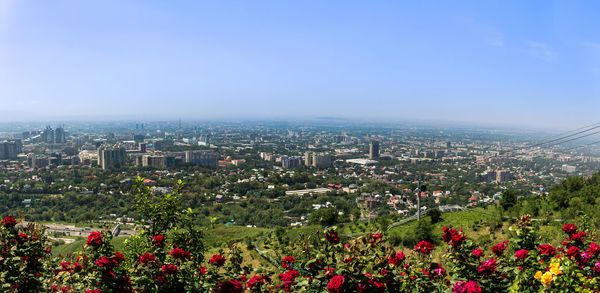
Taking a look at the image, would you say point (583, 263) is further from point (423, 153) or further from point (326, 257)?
point (423, 153)

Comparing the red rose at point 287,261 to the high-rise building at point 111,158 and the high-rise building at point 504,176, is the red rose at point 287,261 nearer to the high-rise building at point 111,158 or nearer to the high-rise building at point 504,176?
the high-rise building at point 504,176

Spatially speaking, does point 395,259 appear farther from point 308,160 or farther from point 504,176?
point 308,160

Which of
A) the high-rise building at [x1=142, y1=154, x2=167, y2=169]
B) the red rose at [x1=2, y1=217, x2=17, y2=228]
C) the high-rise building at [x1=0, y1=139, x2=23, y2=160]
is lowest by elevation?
the high-rise building at [x1=142, y1=154, x2=167, y2=169]

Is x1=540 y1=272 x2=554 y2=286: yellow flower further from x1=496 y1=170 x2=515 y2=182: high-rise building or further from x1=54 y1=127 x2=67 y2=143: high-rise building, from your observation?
x1=54 y1=127 x2=67 y2=143: high-rise building

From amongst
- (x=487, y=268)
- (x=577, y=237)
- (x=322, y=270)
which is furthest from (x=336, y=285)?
(x=577, y=237)

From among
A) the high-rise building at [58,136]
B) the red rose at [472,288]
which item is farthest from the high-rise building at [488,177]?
the high-rise building at [58,136]

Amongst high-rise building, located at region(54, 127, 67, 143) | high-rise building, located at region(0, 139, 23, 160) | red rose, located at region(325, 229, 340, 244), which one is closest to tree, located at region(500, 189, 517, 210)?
red rose, located at region(325, 229, 340, 244)

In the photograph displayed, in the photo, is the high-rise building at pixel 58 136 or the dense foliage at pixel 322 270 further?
the high-rise building at pixel 58 136

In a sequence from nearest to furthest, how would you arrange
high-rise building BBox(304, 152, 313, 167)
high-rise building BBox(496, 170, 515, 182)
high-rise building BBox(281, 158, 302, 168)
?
→ high-rise building BBox(496, 170, 515, 182) → high-rise building BBox(281, 158, 302, 168) → high-rise building BBox(304, 152, 313, 167)
